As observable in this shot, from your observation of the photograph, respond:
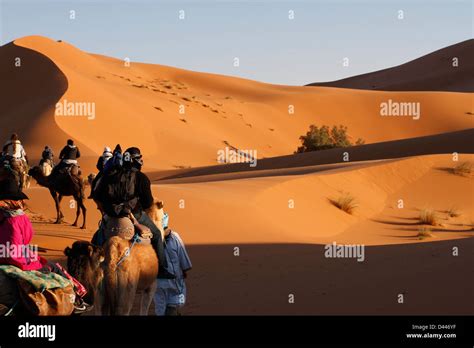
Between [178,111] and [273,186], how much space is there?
40.0m

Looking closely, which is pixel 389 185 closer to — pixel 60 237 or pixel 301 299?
pixel 60 237

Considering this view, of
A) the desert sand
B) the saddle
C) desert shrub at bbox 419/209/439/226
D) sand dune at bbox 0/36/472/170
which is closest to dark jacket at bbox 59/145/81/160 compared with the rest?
the desert sand

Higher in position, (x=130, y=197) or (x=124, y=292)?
(x=130, y=197)

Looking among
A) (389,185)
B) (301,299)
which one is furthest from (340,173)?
(301,299)

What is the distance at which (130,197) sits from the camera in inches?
391

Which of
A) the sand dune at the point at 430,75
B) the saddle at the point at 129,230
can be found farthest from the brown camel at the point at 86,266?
the sand dune at the point at 430,75

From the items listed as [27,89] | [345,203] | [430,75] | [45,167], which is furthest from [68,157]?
[430,75]

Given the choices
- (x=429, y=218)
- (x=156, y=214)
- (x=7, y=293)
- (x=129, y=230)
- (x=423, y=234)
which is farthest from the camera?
(x=429, y=218)

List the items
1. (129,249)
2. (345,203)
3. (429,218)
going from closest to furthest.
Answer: (129,249) < (429,218) < (345,203)

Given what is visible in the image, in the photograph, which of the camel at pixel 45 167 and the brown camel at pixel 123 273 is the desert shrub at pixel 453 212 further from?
the brown camel at pixel 123 273

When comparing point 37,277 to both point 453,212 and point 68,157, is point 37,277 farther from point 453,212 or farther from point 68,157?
point 453,212

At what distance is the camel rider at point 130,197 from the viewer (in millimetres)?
9859

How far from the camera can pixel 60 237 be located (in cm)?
1908
